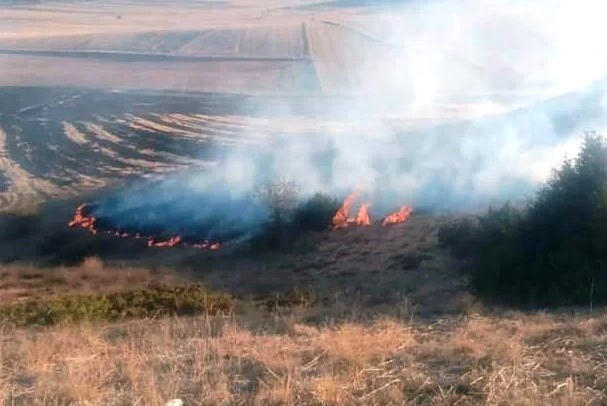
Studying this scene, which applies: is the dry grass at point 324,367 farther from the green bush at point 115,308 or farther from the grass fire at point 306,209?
the green bush at point 115,308

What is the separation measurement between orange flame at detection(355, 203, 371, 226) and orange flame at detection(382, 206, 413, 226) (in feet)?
3.43

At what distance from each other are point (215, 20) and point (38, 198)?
86.7 meters

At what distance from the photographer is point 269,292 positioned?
27547mm

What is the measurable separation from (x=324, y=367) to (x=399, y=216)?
3508cm

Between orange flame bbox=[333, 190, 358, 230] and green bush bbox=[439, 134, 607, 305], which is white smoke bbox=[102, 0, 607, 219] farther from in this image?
green bush bbox=[439, 134, 607, 305]

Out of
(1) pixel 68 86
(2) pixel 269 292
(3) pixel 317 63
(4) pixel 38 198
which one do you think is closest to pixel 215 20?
(3) pixel 317 63

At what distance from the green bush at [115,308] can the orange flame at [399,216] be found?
67.6 ft

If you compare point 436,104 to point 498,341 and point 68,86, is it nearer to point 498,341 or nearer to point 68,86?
point 68,86

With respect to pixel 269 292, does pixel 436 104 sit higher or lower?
higher

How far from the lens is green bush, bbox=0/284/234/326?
15102 mm

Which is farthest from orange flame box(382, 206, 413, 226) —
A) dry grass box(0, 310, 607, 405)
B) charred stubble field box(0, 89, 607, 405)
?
dry grass box(0, 310, 607, 405)

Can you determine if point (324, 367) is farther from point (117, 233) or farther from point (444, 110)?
point (444, 110)

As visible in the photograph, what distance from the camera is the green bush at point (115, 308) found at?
1510 cm

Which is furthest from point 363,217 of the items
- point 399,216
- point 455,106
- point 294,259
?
point 455,106
